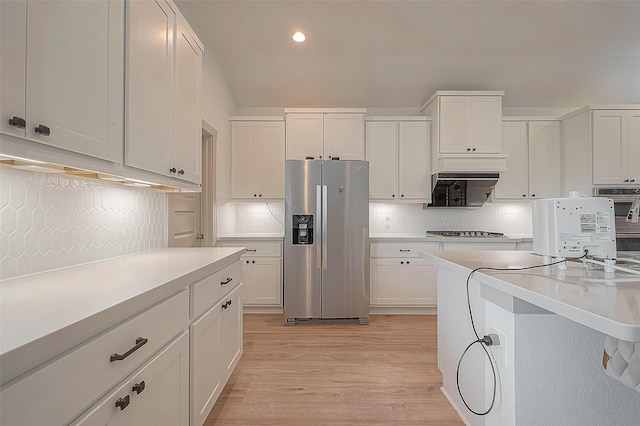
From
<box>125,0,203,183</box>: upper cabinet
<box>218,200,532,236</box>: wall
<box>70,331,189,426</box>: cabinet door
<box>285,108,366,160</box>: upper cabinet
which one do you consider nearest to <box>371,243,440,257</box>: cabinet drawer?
<box>218,200,532,236</box>: wall

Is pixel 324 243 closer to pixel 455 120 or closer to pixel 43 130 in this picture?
pixel 455 120

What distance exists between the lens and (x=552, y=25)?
3.47m

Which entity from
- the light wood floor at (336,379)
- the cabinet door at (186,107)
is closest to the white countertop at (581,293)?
the light wood floor at (336,379)

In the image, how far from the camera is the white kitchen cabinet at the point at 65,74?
926 mm

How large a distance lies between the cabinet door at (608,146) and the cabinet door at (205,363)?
4.51m

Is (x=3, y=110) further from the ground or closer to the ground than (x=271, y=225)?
further from the ground

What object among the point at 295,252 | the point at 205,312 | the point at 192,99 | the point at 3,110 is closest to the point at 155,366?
the point at 205,312

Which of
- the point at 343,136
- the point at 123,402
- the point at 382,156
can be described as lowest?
the point at 123,402

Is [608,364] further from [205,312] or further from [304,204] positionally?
[304,204]

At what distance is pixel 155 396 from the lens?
3.87 ft

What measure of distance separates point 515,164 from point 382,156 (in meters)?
1.74

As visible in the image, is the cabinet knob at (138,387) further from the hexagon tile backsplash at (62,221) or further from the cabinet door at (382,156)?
the cabinet door at (382,156)

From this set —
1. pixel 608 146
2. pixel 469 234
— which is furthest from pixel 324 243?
pixel 608 146

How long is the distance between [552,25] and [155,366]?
15.3ft
